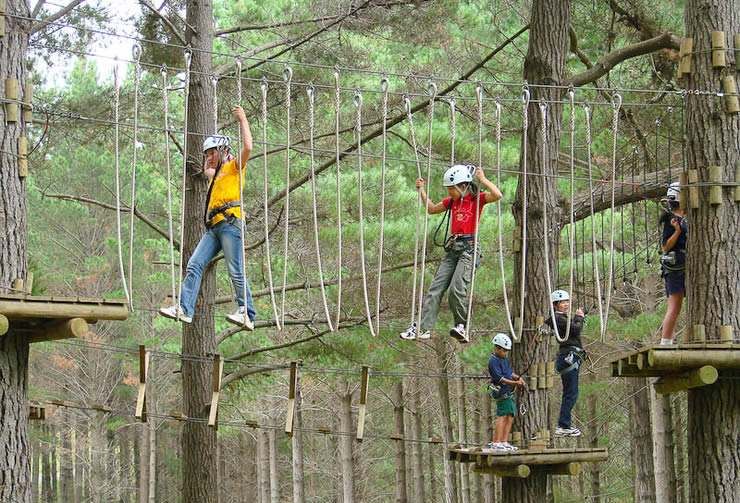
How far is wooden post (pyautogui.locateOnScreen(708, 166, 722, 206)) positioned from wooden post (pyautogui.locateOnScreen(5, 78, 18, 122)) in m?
4.79

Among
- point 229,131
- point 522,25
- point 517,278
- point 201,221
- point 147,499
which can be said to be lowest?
point 147,499

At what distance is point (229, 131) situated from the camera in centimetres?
1408

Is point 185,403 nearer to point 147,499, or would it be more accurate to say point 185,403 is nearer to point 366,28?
point 366,28

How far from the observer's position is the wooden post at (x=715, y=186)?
8094mm

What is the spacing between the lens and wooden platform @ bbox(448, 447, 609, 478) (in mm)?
8977

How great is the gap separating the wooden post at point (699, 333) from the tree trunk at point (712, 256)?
0.08 m

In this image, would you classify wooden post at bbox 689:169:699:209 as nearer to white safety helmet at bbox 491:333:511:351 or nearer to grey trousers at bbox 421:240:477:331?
grey trousers at bbox 421:240:477:331

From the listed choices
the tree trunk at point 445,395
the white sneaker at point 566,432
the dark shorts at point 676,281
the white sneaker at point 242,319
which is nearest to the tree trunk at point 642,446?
the tree trunk at point 445,395

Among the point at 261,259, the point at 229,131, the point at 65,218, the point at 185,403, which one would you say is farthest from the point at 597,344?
the point at 65,218

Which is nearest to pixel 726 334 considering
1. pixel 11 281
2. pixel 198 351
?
pixel 11 281

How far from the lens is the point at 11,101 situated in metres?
7.46

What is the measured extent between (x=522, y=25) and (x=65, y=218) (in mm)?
16867

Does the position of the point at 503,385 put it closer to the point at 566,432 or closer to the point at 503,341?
the point at 503,341

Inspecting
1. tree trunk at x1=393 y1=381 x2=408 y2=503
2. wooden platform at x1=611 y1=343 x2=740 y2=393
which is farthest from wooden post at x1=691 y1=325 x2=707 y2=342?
tree trunk at x1=393 y1=381 x2=408 y2=503
